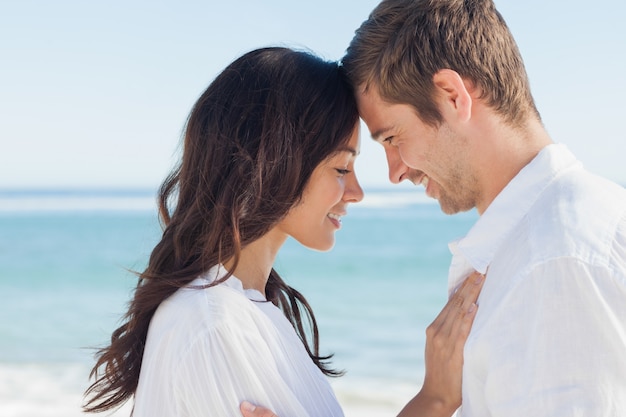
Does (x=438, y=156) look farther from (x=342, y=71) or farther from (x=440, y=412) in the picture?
(x=440, y=412)

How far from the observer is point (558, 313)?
180 centimetres

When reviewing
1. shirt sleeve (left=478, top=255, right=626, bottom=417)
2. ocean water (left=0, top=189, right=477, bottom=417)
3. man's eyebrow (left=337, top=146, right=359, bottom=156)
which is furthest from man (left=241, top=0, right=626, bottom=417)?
ocean water (left=0, top=189, right=477, bottom=417)

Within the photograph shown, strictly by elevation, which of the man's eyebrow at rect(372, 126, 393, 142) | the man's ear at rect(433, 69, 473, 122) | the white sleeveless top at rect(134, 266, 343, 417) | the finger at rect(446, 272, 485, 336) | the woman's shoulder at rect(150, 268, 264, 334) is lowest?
the white sleeveless top at rect(134, 266, 343, 417)

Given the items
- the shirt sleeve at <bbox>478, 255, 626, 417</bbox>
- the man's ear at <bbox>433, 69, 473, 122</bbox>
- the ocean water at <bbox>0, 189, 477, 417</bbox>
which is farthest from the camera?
the ocean water at <bbox>0, 189, 477, 417</bbox>

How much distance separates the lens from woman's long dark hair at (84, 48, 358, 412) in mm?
2436

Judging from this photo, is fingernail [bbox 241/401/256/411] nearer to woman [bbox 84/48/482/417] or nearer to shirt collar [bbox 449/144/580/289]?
woman [bbox 84/48/482/417]

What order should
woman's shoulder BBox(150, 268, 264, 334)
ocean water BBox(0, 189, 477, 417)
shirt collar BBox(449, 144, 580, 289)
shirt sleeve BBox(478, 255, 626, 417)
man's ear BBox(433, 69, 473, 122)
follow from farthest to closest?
ocean water BBox(0, 189, 477, 417) → man's ear BBox(433, 69, 473, 122) → woman's shoulder BBox(150, 268, 264, 334) → shirt collar BBox(449, 144, 580, 289) → shirt sleeve BBox(478, 255, 626, 417)

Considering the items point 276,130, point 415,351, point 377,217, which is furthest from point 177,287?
point 377,217

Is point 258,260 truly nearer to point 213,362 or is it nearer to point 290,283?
point 213,362

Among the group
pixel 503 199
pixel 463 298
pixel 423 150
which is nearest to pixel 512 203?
pixel 503 199

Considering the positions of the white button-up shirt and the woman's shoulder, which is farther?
the woman's shoulder

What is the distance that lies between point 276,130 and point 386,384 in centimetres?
607

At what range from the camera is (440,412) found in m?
2.46

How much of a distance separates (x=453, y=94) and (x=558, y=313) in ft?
2.74
